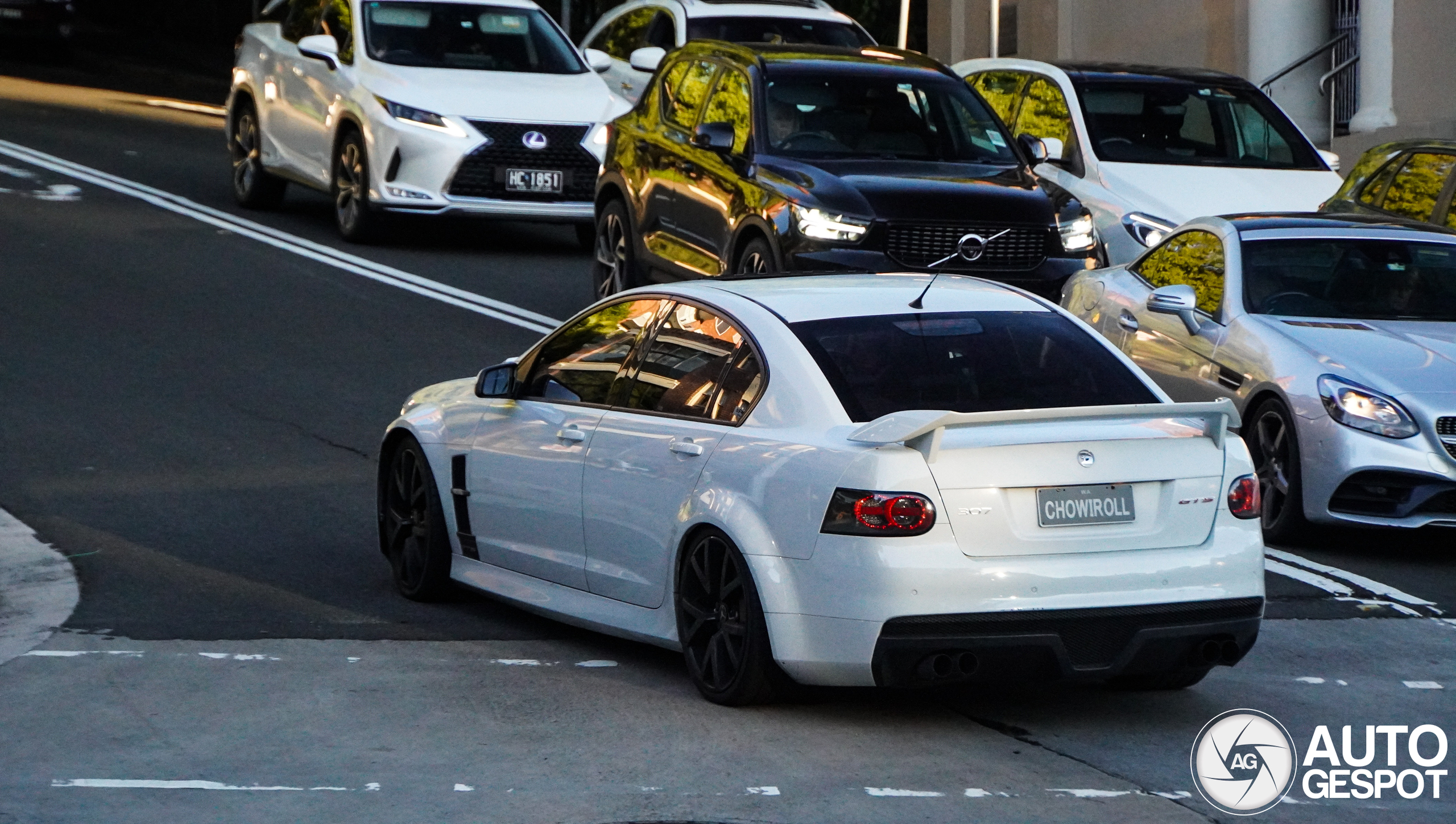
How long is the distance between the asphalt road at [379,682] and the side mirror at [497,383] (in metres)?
0.89

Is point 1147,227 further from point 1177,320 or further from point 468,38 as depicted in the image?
point 468,38

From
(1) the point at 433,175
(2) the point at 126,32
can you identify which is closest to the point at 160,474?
(1) the point at 433,175

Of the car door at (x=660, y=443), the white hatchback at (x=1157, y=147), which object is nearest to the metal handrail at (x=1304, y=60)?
the white hatchback at (x=1157, y=147)

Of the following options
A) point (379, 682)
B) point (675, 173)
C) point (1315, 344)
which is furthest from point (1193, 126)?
point (379, 682)

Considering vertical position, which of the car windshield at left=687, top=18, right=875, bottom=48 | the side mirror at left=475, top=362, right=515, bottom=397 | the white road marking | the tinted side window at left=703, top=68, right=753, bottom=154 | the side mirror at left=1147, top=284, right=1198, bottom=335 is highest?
the car windshield at left=687, top=18, right=875, bottom=48

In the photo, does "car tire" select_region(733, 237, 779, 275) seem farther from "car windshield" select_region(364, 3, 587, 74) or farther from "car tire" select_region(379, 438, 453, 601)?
"car windshield" select_region(364, 3, 587, 74)

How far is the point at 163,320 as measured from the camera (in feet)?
51.0

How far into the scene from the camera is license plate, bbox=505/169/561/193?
18.2 meters

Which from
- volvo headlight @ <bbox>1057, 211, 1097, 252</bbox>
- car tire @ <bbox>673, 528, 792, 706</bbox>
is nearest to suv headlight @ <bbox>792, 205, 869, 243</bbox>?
volvo headlight @ <bbox>1057, 211, 1097, 252</bbox>

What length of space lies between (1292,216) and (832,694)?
18.0 feet

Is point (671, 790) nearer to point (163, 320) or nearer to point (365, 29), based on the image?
point (163, 320)

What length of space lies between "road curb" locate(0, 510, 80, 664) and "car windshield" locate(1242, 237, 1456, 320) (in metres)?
5.64

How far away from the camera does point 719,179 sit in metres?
14.4

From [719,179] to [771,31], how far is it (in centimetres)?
703
